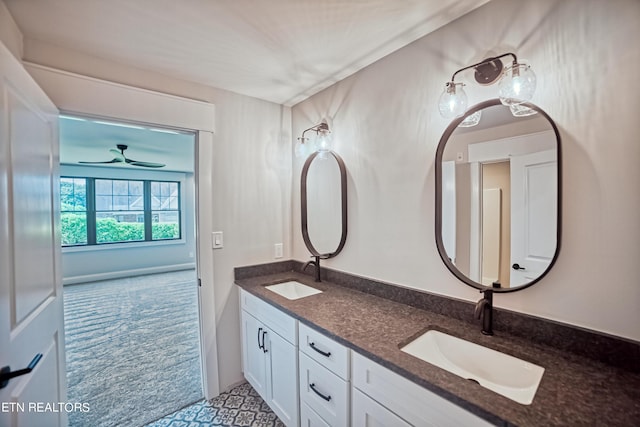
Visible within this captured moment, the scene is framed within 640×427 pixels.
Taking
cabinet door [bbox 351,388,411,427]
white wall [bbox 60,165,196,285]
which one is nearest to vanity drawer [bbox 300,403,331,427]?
cabinet door [bbox 351,388,411,427]

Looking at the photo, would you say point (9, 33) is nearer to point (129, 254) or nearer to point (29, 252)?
point (29, 252)

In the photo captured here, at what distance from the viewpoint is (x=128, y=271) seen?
584cm

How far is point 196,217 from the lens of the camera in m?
→ 2.08

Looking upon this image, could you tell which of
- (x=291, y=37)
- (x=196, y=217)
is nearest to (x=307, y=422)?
(x=196, y=217)

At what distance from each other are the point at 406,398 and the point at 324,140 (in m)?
1.66

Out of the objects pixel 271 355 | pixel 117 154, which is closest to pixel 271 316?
pixel 271 355

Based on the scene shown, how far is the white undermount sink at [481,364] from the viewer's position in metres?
0.98

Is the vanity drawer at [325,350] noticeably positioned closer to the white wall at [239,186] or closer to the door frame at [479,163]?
the door frame at [479,163]

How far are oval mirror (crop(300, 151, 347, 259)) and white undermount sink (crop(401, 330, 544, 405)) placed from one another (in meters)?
0.93

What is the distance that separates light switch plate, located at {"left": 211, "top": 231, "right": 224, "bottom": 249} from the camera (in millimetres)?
2094

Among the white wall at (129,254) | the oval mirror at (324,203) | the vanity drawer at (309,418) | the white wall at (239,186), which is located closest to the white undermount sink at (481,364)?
the vanity drawer at (309,418)

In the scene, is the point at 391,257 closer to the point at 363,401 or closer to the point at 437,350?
the point at 437,350

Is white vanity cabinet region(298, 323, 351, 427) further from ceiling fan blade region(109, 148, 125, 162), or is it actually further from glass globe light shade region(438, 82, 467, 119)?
ceiling fan blade region(109, 148, 125, 162)

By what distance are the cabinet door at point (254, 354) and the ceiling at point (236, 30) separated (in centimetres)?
177
